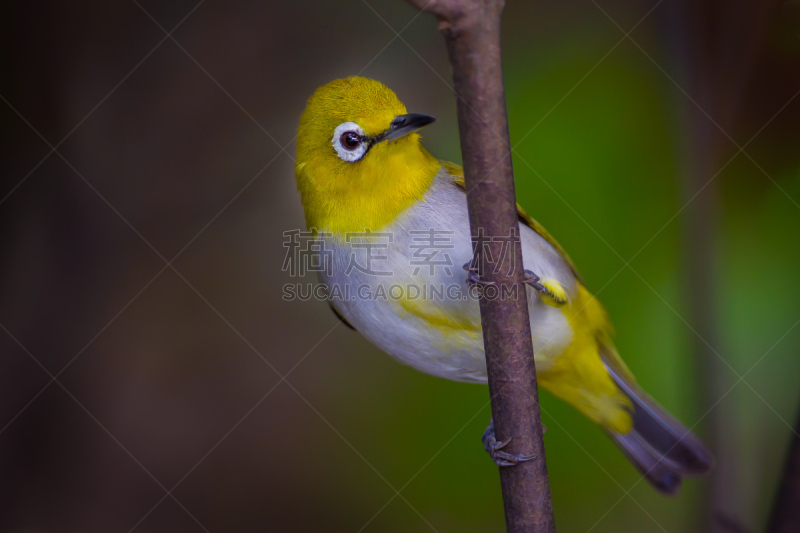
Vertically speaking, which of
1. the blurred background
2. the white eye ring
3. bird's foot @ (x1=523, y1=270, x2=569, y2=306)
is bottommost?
the blurred background

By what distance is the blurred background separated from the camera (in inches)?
123

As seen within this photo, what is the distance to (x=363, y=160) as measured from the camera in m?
2.34

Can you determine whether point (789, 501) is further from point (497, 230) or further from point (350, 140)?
point (350, 140)

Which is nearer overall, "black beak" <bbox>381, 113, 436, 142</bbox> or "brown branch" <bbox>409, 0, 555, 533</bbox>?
"brown branch" <bbox>409, 0, 555, 533</bbox>

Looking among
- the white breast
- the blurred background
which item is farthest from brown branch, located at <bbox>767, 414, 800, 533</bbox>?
Answer: the blurred background

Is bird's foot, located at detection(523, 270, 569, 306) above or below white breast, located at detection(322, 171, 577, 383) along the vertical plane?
above

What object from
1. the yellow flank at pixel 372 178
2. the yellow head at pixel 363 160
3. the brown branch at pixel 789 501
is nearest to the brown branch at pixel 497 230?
the brown branch at pixel 789 501

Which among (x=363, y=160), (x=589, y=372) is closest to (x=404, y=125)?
(x=363, y=160)

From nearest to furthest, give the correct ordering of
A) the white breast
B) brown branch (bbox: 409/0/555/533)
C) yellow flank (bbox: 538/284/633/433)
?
brown branch (bbox: 409/0/555/533)
the white breast
yellow flank (bbox: 538/284/633/433)

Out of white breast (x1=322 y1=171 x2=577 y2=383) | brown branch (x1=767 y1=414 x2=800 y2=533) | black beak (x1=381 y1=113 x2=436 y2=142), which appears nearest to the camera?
brown branch (x1=767 y1=414 x2=800 y2=533)

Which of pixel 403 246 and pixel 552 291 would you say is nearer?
pixel 403 246

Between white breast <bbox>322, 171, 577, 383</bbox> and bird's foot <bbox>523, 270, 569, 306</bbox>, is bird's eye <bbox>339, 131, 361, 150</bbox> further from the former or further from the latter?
bird's foot <bbox>523, 270, 569, 306</bbox>

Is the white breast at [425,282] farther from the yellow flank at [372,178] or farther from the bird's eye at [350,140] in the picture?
the bird's eye at [350,140]

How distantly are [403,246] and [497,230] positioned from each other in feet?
2.44
